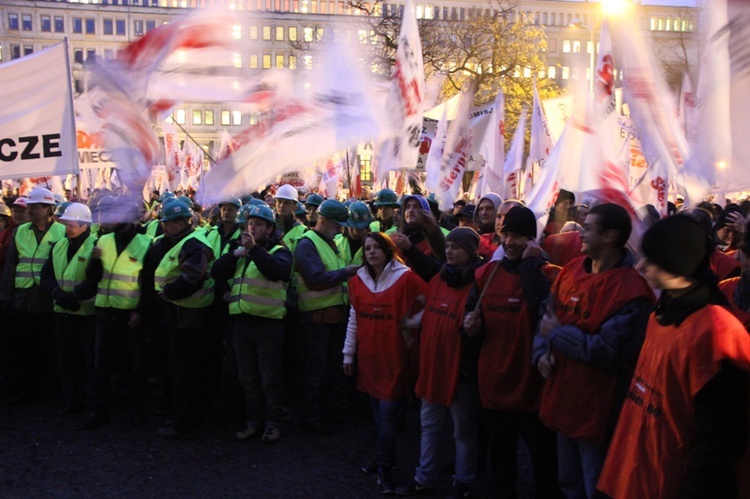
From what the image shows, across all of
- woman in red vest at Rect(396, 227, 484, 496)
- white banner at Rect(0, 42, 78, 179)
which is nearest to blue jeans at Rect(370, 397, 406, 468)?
woman in red vest at Rect(396, 227, 484, 496)

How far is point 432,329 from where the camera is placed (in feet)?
16.6

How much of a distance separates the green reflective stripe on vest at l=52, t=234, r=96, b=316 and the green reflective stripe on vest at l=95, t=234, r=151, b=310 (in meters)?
0.17

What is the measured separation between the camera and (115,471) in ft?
18.5

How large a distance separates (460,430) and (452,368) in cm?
42

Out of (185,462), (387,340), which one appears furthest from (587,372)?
(185,462)

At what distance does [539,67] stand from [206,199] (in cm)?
2728

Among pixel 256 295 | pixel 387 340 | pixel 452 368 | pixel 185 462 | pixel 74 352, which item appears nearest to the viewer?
pixel 452 368

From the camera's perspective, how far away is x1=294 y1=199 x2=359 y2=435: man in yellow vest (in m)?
6.56

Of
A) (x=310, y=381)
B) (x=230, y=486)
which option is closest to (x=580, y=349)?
(x=230, y=486)

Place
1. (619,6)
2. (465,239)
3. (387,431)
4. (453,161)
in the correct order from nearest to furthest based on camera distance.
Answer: (619,6), (465,239), (387,431), (453,161)

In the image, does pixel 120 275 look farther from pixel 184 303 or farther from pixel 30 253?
pixel 30 253

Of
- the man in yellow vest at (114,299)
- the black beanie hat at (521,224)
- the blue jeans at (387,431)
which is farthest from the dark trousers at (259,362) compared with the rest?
the black beanie hat at (521,224)

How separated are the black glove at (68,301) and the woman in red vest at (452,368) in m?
3.34

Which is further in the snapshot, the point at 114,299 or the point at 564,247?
the point at 114,299
